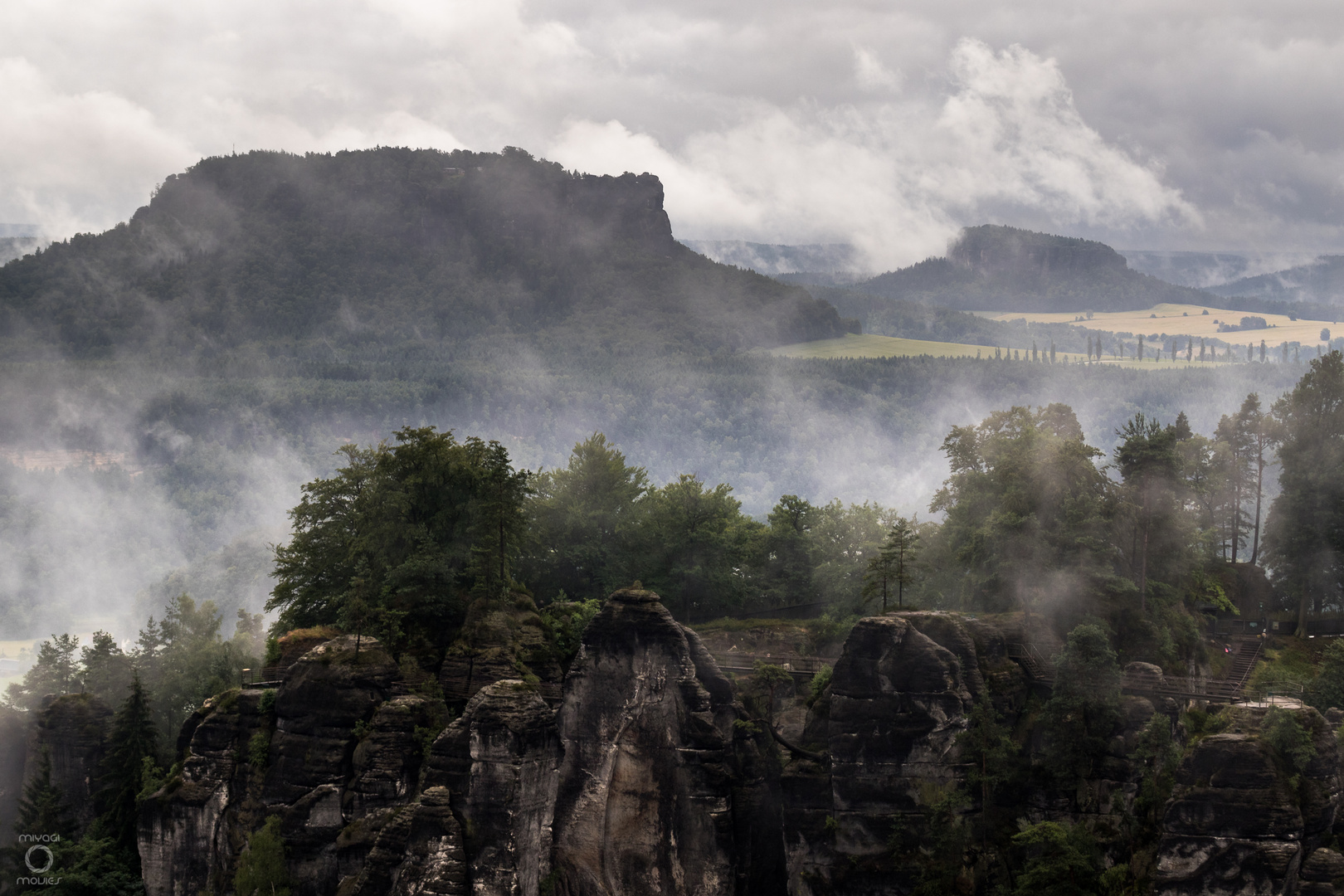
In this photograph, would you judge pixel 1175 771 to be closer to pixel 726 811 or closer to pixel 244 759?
pixel 726 811

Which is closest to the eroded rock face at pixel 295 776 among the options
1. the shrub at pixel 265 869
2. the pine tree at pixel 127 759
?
the shrub at pixel 265 869

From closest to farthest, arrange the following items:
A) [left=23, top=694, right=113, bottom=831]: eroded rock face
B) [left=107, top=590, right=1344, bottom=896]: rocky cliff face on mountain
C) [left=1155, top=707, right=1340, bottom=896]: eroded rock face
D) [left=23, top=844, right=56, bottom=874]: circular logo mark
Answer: [left=1155, top=707, right=1340, bottom=896]: eroded rock face → [left=107, top=590, right=1344, bottom=896]: rocky cliff face on mountain → [left=23, top=844, right=56, bottom=874]: circular logo mark → [left=23, top=694, right=113, bottom=831]: eroded rock face

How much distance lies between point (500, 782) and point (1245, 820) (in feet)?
105

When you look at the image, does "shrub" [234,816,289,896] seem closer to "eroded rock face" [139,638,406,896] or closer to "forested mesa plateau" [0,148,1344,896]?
"forested mesa plateau" [0,148,1344,896]

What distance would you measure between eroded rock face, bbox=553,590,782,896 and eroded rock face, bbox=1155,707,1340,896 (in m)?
19.9

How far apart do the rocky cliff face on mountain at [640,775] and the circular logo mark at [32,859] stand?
12345mm

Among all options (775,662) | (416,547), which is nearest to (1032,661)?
(775,662)

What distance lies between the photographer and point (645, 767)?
6206 cm

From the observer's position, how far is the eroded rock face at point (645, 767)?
200ft

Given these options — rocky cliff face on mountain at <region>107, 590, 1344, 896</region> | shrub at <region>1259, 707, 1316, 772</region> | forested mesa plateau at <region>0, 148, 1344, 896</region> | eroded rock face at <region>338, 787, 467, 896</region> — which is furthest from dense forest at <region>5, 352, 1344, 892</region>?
eroded rock face at <region>338, 787, 467, 896</region>

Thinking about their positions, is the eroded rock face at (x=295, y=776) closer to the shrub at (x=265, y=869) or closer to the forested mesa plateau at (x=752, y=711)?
the forested mesa plateau at (x=752, y=711)

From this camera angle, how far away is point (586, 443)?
90062 millimetres

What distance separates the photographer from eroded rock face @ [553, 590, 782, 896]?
61.0 m

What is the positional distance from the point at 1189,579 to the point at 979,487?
43.2 ft
